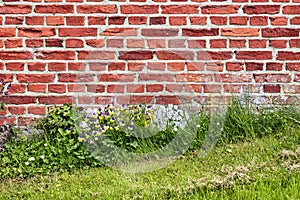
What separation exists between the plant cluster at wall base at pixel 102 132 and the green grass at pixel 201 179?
123mm

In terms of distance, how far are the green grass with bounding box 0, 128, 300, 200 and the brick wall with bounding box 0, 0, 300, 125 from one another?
27.0 inches

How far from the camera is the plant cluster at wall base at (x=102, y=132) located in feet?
13.3

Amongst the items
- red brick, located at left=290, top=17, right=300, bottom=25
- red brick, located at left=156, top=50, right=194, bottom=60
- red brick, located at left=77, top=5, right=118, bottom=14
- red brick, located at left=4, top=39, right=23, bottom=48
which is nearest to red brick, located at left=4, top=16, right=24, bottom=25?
red brick, located at left=4, top=39, right=23, bottom=48

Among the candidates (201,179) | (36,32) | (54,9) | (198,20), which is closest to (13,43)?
(36,32)

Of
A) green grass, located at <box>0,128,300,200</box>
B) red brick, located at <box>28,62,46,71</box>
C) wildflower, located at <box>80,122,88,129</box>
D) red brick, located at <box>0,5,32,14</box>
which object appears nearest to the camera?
green grass, located at <box>0,128,300,200</box>

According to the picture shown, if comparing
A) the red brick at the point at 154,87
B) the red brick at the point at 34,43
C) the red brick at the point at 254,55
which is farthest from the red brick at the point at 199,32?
the red brick at the point at 34,43

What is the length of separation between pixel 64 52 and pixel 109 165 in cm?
112

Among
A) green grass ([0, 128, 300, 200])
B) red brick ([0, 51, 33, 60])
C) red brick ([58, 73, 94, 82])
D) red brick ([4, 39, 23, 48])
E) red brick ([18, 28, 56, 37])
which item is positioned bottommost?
green grass ([0, 128, 300, 200])

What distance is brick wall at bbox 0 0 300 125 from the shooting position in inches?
172

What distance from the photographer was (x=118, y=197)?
335 centimetres

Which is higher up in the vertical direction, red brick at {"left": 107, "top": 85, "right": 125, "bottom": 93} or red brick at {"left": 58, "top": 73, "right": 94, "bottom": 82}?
red brick at {"left": 58, "top": 73, "right": 94, "bottom": 82}

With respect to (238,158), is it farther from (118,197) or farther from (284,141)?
(118,197)

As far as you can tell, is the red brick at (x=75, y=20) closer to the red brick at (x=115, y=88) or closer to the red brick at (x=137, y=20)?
the red brick at (x=137, y=20)

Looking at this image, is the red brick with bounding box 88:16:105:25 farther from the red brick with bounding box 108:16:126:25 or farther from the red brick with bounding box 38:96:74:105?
the red brick with bounding box 38:96:74:105
